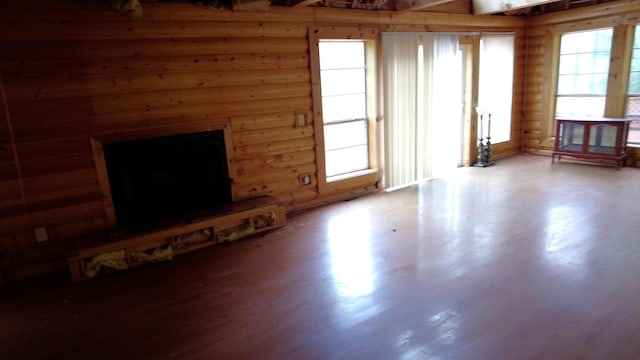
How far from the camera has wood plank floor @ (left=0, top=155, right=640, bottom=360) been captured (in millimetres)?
2416

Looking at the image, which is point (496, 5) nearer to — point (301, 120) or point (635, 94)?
point (635, 94)

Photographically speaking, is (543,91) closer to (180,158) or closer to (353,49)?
(353,49)

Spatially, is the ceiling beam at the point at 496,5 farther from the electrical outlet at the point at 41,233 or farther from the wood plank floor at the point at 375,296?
the electrical outlet at the point at 41,233

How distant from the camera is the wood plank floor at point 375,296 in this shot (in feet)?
7.93

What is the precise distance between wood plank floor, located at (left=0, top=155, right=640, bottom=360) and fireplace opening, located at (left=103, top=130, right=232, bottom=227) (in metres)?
0.58

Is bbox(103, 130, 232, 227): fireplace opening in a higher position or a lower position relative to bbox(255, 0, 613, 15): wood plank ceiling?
lower

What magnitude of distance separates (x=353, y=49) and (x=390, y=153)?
4.77 feet

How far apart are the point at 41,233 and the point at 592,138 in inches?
282

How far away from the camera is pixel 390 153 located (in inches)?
220

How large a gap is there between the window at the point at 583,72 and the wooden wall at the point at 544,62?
14cm

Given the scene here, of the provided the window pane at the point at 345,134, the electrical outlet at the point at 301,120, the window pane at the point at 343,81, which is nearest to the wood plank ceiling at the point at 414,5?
the window pane at the point at 343,81

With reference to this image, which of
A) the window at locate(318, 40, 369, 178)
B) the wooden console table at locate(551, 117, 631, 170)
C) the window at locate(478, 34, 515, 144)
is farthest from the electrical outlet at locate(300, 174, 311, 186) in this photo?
the wooden console table at locate(551, 117, 631, 170)

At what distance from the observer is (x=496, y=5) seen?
5.91m

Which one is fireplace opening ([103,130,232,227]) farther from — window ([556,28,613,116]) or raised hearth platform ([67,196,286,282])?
window ([556,28,613,116])
